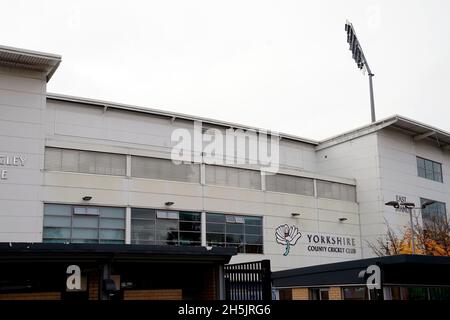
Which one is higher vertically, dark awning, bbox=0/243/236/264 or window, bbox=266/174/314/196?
window, bbox=266/174/314/196

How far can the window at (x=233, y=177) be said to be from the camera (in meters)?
36.6

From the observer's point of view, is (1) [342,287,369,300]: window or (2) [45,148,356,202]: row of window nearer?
(1) [342,287,369,300]: window

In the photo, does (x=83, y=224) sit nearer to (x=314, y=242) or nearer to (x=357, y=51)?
(x=314, y=242)

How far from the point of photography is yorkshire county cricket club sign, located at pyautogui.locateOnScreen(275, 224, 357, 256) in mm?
38531

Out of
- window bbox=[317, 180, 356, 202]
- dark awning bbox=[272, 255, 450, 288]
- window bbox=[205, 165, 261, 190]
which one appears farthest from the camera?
window bbox=[317, 180, 356, 202]

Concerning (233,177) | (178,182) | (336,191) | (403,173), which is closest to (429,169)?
(403,173)

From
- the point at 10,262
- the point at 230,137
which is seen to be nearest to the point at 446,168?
the point at 230,137

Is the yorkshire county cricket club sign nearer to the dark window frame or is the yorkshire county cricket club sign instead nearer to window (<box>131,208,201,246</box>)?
window (<box>131,208,201,246</box>)

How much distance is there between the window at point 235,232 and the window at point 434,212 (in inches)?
595

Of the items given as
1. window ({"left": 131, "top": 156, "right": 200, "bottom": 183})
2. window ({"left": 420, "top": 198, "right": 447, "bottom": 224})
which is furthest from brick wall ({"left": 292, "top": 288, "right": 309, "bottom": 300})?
window ({"left": 420, "top": 198, "right": 447, "bottom": 224})

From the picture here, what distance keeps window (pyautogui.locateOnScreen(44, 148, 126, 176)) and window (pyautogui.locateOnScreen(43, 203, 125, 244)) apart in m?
1.98

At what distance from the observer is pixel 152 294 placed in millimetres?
16375

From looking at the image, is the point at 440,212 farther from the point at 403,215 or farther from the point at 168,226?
the point at 168,226
